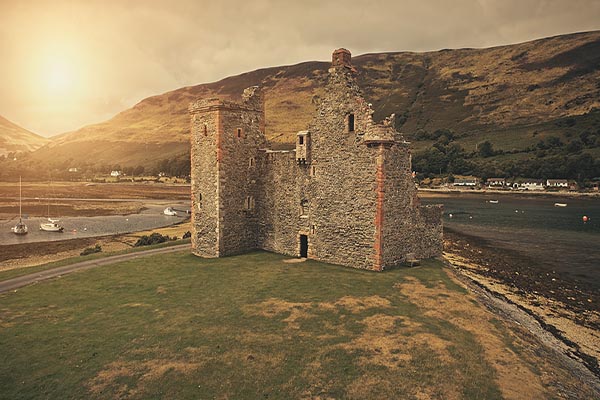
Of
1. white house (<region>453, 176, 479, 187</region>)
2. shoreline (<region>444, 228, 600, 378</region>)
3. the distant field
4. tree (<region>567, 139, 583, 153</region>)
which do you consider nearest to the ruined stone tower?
shoreline (<region>444, 228, 600, 378</region>)

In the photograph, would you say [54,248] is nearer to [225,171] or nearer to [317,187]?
[225,171]

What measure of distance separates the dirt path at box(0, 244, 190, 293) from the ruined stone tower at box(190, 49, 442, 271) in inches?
215

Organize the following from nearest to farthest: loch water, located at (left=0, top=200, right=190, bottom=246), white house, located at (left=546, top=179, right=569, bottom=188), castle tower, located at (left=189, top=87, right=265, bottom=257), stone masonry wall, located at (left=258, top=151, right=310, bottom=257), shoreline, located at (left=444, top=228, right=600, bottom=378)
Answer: shoreline, located at (left=444, top=228, right=600, bottom=378) → castle tower, located at (left=189, top=87, right=265, bottom=257) → stone masonry wall, located at (left=258, top=151, right=310, bottom=257) → loch water, located at (left=0, top=200, right=190, bottom=246) → white house, located at (left=546, top=179, right=569, bottom=188)

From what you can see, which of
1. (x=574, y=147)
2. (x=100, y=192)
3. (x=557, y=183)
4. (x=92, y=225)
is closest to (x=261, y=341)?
(x=92, y=225)

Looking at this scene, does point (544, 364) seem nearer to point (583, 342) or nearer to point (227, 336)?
point (583, 342)

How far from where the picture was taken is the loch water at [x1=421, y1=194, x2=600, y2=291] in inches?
1419

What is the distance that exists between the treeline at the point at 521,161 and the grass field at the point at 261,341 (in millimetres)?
121270

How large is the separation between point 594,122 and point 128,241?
165 metres

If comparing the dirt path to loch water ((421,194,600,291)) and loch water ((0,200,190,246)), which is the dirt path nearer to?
loch water ((0,200,190,246))

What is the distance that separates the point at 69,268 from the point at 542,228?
63768 millimetres

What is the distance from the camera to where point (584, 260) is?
121 feet

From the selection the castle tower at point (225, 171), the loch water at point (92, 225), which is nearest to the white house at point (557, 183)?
the loch water at point (92, 225)

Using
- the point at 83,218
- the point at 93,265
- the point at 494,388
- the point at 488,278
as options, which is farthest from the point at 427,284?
the point at 83,218

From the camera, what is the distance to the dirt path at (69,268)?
2158 centimetres
